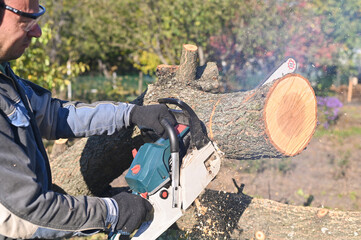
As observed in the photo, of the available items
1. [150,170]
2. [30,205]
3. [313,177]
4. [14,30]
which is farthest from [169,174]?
[313,177]

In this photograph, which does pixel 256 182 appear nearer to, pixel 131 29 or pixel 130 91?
pixel 131 29

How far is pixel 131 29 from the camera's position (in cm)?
1134

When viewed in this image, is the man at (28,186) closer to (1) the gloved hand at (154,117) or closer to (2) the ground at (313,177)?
(1) the gloved hand at (154,117)

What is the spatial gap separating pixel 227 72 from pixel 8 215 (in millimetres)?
7303

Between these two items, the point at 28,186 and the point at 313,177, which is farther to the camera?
the point at 313,177

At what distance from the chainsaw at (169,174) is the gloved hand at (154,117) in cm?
6

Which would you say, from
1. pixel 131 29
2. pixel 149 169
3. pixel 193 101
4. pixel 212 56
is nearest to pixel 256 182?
pixel 193 101

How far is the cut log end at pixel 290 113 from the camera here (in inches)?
94.5

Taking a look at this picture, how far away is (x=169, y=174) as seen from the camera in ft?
7.29

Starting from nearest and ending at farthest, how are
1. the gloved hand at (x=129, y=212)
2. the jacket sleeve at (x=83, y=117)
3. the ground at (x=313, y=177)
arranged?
the gloved hand at (x=129, y=212), the jacket sleeve at (x=83, y=117), the ground at (x=313, y=177)

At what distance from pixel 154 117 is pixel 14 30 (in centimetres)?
89

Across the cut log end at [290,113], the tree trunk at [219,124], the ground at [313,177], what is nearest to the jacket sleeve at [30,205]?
the tree trunk at [219,124]

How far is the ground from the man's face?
260 centimetres

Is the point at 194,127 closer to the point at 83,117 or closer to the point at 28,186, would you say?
the point at 83,117
